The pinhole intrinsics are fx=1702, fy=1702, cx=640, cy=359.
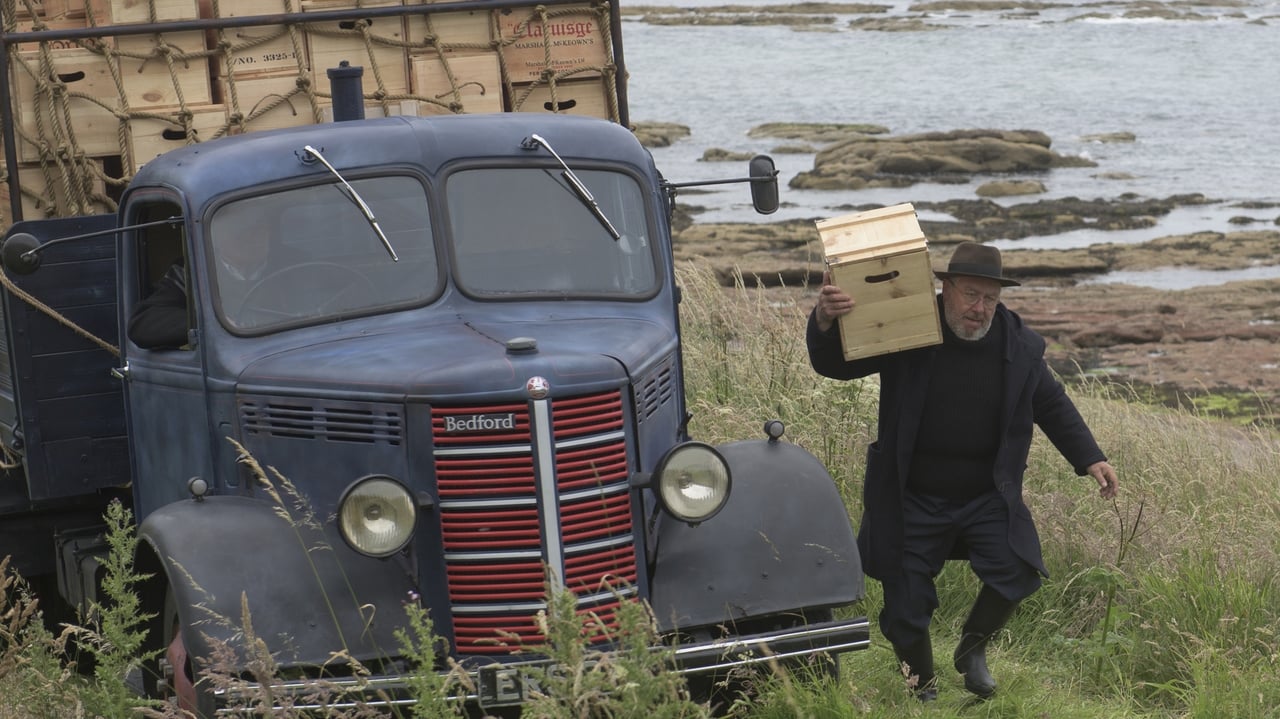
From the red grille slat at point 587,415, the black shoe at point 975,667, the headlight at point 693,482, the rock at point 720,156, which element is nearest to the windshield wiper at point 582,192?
the red grille slat at point 587,415

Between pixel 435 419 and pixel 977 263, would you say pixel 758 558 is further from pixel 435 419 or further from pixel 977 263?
pixel 977 263

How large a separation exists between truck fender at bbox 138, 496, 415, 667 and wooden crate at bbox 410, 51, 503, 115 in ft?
10.9

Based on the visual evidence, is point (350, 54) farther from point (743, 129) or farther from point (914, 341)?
point (743, 129)

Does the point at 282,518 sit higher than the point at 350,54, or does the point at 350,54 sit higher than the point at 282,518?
the point at 350,54

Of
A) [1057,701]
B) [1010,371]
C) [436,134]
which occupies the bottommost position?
[1057,701]

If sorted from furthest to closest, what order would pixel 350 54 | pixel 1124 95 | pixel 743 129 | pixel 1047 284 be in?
A: pixel 1124 95 < pixel 743 129 < pixel 1047 284 < pixel 350 54

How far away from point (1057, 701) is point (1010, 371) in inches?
50.5

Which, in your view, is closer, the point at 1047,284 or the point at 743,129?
the point at 1047,284

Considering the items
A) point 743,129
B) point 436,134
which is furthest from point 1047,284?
point 743,129

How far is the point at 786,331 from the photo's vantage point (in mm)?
10953

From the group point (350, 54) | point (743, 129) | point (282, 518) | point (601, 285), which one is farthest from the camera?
point (743, 129)

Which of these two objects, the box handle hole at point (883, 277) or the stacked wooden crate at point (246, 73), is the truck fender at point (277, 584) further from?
the stacked wooden crate at point (246, 73)

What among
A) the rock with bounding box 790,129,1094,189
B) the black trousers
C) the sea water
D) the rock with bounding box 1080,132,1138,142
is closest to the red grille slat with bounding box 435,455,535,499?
the black trousers

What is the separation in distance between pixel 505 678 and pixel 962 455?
207 centimetres
